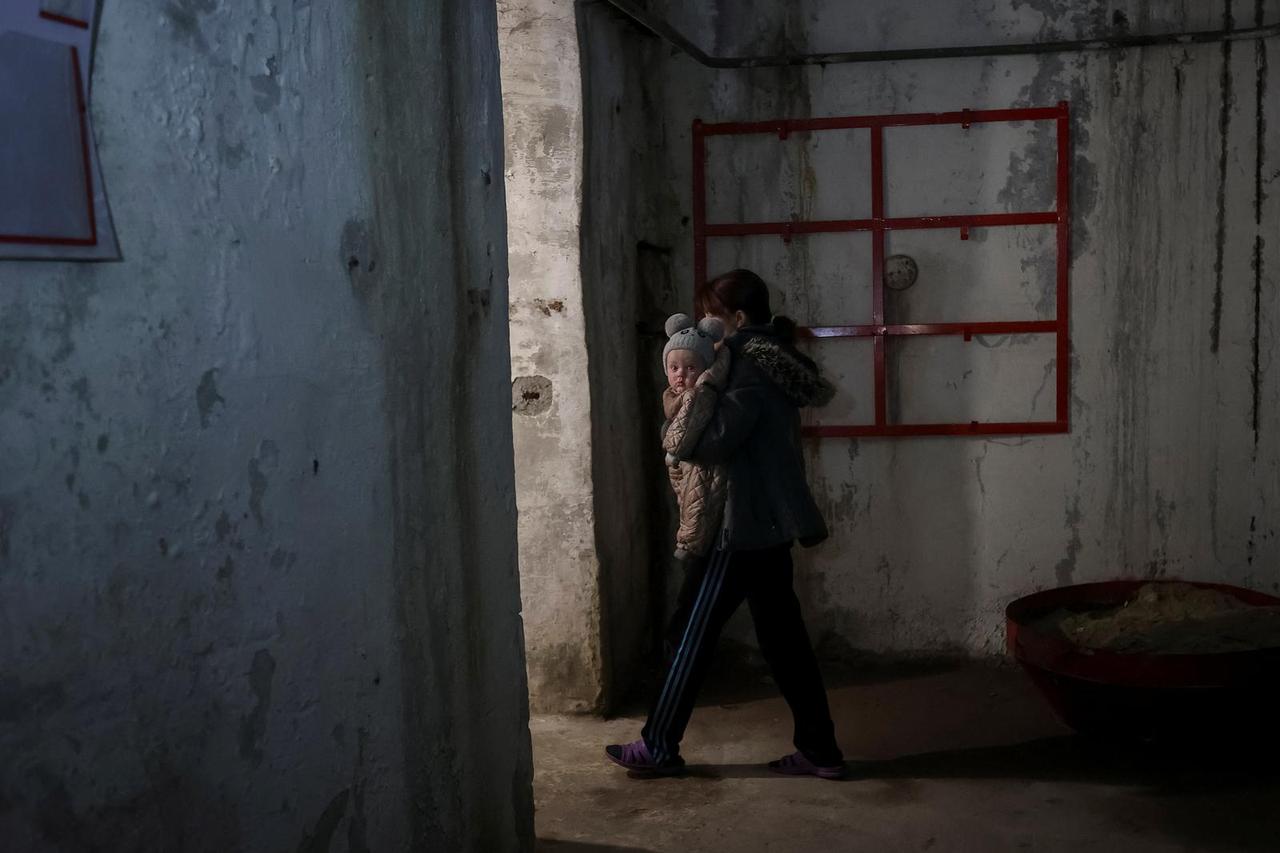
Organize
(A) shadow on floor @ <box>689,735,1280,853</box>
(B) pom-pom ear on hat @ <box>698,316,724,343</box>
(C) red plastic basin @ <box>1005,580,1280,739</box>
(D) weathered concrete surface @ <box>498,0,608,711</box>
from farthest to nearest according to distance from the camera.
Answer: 1. (D) weathered concrete surface @ <box>498,0,608,711</box>
2. (B) pom-pom ear on hat @ <box>698,316,724,343</box>
3. (C) red plastic basin @ <box>1005,580,1280,739</box>
4. (A) shadow on floor @ <box>689,735,1280,853</box>

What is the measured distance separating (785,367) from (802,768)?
1.29 metres

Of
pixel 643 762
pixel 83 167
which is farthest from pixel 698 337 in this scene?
pixel 83 167

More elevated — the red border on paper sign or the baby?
the red border on paper sign

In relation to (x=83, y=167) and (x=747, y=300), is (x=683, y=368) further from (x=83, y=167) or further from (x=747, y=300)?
(x=83, y=167)

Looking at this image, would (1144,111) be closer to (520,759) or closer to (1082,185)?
(1082,185)

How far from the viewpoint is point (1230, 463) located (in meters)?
4.61

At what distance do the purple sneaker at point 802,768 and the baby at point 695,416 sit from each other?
75 centimetres

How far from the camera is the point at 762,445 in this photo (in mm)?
3543

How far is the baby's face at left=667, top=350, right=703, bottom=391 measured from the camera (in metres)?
3.50

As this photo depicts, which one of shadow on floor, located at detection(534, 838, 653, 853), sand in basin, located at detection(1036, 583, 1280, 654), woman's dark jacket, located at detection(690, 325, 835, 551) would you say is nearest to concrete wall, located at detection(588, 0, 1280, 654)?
sand in basin, located at detection(1036, 583, 1280, 654)

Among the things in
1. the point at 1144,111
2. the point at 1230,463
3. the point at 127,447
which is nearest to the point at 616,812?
the point at 127,447

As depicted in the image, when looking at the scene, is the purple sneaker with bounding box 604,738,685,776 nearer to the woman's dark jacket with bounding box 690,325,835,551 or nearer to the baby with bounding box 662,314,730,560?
the baby with bounding box 662,314,730,560

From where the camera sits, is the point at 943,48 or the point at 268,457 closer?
the point at 268,457

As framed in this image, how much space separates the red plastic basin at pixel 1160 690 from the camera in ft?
11.3
